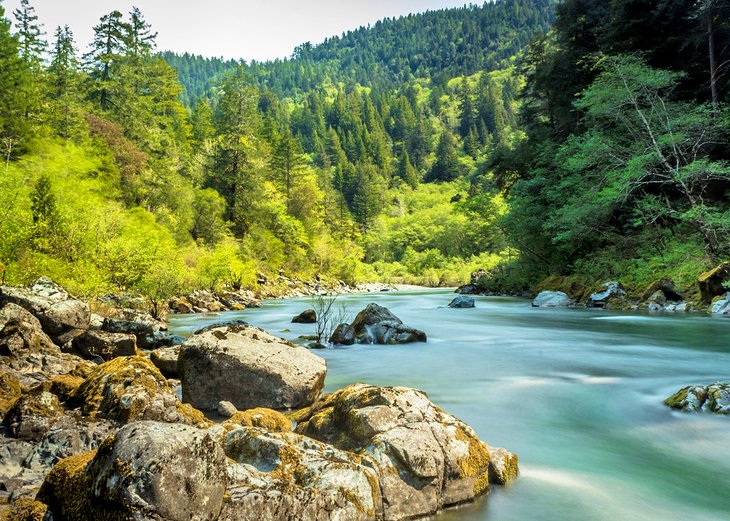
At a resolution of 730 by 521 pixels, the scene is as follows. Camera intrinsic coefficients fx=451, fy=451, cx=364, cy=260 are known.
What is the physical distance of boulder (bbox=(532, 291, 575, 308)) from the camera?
74.1ft

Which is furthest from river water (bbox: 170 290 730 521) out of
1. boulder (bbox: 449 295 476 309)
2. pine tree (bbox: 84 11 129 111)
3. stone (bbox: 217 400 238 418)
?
pine tree (bbox: 84 11 129 111)

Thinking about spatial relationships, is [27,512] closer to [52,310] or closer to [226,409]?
[226,409]

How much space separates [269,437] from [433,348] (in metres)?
9.39

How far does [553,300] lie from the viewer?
75.2 ft

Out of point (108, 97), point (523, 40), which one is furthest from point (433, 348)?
point (523, 40)

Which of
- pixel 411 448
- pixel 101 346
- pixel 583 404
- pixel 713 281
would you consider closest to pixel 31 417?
pixel 411 448

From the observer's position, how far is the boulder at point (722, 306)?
1510cm

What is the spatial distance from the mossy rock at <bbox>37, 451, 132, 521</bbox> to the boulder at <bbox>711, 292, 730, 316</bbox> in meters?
18.4

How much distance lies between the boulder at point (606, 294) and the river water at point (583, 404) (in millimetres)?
4709

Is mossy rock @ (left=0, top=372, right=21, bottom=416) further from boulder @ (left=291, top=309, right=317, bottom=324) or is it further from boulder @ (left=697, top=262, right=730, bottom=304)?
boulder @ (left=697, top=262, right=730, bottom=304)

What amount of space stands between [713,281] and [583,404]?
12942mm

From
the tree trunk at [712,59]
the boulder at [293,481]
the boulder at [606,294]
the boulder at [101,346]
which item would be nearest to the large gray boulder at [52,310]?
the boulder at [101,346]

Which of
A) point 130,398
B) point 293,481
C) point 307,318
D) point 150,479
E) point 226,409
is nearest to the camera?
point 150,479

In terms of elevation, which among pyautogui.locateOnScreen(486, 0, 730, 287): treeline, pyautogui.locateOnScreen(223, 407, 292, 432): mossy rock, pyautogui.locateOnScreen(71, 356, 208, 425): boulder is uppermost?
pyautogui.locateOnScreen(486, 0, 730, 287): treeline
